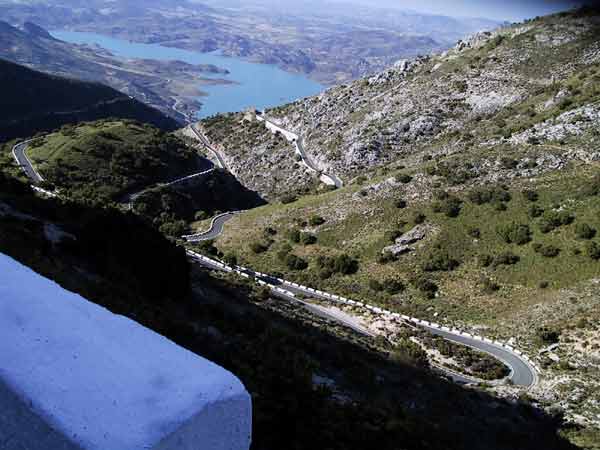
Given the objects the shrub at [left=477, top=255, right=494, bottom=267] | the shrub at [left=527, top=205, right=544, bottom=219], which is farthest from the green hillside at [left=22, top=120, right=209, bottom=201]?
the shrub at [left=527, top=205, right=544, bottom=219]

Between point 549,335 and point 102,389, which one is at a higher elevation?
point 102,389

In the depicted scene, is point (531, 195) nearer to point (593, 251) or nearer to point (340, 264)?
point (593, 251)

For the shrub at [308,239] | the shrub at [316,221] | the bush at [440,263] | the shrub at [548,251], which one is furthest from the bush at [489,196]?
the shrub at [308,239]

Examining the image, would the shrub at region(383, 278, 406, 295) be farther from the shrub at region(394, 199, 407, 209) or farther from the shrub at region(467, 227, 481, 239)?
the shrub at region(394, 199, 407, 209)

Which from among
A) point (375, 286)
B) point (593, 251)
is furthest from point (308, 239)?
point (593, 251)

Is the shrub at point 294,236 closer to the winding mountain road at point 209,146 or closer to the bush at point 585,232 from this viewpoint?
the bush at point 585,232

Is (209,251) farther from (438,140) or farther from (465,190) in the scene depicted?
(438,140)
